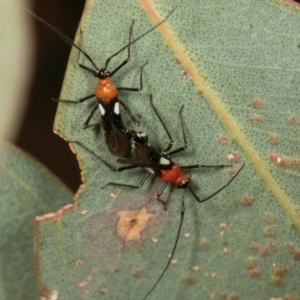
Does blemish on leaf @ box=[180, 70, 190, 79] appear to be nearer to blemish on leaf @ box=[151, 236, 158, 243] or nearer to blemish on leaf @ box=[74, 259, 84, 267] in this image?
blemish on leaf @ box=[151, 236, 158, 243]

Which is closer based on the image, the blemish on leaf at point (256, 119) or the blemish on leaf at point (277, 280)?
the blemish on leaf at point (256, 119)

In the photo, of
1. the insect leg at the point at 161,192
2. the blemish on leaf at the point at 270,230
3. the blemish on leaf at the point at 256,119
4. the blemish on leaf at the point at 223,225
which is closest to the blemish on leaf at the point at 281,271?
the blemish on leaf at the point at 270,230

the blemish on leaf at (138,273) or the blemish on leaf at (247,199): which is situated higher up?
the blemish on leaf at (247,199)

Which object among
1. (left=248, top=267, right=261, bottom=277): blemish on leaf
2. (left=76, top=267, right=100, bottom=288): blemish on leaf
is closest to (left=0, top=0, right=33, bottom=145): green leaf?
(left=76, top=267, right=100, bottom=288): blemish on leaf

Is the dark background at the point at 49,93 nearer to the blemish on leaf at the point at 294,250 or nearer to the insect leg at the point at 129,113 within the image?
the insect leg at the point at 129,113

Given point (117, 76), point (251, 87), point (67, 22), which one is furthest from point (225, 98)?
point (67, 22)

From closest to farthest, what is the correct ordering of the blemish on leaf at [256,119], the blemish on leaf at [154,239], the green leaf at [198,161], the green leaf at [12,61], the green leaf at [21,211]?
the green leaf at [12,61] → the green leaf at [198,161] → the blemish on leaf at [256,119] → the blemish on leaf at [154,239] → the green leaf at [21,211]

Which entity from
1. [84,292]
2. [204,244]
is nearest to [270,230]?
[204,244]

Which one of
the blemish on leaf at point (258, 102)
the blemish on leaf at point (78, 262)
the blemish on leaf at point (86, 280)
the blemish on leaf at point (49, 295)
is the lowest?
the blemish on leaf at point (49, 295)
